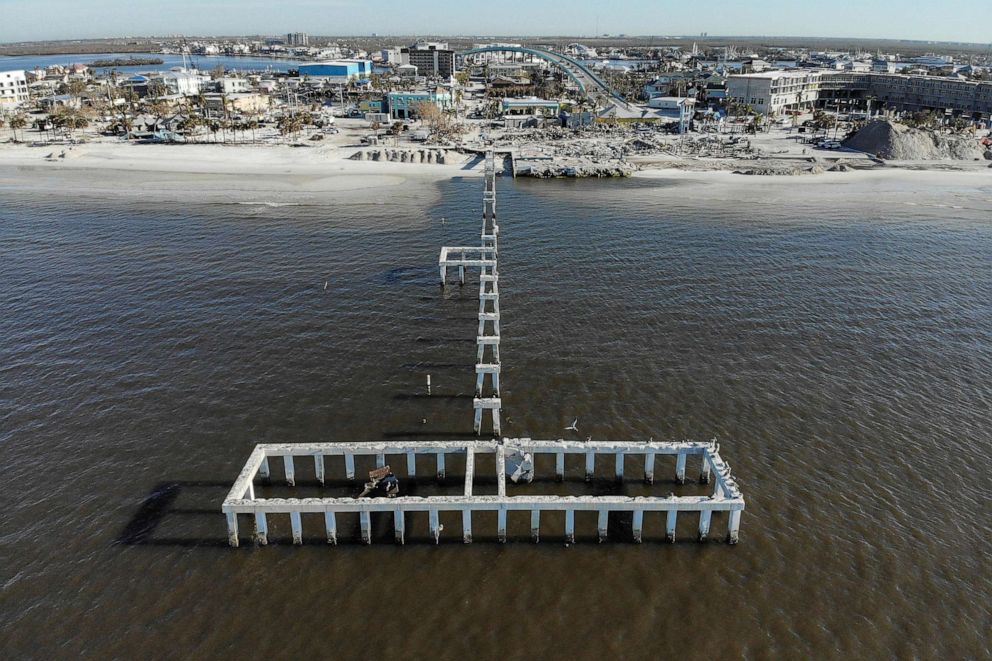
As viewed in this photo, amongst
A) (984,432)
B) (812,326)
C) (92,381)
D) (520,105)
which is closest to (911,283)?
(812,326)

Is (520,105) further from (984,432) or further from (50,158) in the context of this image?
(984,432)

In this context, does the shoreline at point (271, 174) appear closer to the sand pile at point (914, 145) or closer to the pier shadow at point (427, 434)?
the sand pile at point (914, 145)

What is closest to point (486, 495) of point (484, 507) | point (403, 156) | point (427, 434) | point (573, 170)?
point (484, 507)

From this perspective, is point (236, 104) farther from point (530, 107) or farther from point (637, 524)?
point (637, 524)

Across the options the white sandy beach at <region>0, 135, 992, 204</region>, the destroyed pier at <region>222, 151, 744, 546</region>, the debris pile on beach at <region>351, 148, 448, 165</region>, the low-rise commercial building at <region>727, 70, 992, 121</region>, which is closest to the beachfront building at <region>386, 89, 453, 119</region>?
the white sandy beach at <region>0, 135, 992, 204</region>

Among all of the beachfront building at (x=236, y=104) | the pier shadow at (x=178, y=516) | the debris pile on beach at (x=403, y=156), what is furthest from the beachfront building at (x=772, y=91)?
the pier shadow at (x=178, y=516)

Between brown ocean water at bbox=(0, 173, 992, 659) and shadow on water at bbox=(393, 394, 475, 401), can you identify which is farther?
shadow on water at bbox=(393, 394, 475, 401)

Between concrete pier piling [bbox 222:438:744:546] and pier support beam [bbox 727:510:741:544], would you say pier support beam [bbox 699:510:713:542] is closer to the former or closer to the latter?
concrete pier piling [bbox 222:438:744:546]
